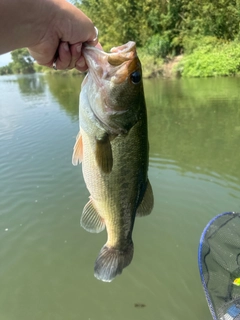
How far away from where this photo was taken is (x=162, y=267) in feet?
14.8

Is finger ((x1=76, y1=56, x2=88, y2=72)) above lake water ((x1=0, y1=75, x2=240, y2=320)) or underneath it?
above

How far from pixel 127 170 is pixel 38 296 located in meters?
3.11

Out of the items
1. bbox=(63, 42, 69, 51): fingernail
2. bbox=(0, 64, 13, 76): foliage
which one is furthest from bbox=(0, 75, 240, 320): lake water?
bbox=(0, 64, 13, 76): foliage

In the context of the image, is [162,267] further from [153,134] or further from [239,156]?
[153,134]

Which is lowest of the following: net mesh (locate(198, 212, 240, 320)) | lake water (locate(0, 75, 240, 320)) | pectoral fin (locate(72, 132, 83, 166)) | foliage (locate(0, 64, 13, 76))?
foliage (locate(0, 64, 13, 76))

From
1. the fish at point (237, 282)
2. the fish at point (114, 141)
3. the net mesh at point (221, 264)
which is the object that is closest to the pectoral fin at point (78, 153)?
the fish at point (114, 141)

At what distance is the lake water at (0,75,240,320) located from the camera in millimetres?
4027

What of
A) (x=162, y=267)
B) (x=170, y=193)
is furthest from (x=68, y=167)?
(x=162, y=267)

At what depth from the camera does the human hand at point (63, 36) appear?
1.68 meters

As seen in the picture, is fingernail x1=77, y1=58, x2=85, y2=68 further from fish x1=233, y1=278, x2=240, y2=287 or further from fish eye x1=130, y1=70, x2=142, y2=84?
fish x1=233, y1=278, x2=240, y2=287

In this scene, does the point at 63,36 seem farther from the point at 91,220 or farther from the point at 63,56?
the point at 91,220

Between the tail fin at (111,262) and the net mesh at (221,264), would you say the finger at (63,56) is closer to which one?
the tail fin at (111,262)

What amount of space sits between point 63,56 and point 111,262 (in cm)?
135

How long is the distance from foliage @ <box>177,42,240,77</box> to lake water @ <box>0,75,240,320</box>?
14135 millimetres
